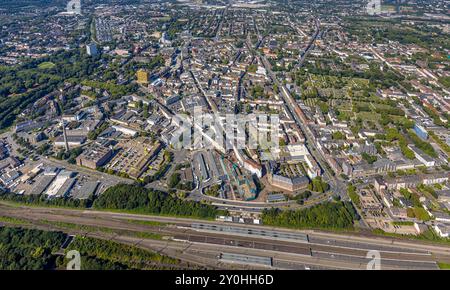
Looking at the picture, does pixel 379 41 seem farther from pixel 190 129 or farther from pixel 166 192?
pixel 166 192

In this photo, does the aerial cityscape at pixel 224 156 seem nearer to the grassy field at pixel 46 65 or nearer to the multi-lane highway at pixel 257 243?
the multi-lane highway at pixel 257 243

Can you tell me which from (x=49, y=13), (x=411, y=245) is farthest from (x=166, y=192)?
(x=49, y=13)

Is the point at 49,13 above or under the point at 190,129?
above

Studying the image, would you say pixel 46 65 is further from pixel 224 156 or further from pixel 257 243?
pixel 257 243

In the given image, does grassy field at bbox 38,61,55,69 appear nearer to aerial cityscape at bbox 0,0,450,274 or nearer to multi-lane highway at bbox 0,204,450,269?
aerial cityscape at bbox 0,0,450,274

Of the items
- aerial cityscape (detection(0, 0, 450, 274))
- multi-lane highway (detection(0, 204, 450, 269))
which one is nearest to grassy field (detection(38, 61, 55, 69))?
aerial cityscape (detection(0, 0, 450, 274))

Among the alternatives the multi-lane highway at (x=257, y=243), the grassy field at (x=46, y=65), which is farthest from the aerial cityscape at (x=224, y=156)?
the grassy field at (x=46, y=65)
